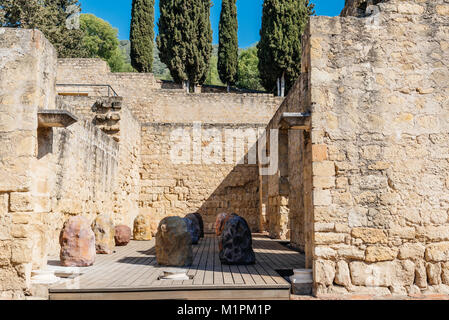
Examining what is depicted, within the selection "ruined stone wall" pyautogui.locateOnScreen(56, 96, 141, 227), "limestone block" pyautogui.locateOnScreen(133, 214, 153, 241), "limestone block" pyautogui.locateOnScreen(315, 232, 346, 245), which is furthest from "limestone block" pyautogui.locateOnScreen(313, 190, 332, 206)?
"limestone block" pyautogui.locateOnScreen(133, 214, 153, 241)

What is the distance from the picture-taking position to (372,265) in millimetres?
4738

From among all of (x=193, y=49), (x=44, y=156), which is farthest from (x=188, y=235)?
(x=193, y=49)

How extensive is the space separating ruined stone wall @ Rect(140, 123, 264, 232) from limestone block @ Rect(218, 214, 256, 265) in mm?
6824

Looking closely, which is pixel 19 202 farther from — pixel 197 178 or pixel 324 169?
pixel 197 178

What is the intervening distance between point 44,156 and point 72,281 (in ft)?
5.20

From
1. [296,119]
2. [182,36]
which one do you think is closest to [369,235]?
[296,119]

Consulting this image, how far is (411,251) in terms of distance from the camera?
15.7 ft

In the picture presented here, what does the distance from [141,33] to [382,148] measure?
23.5m

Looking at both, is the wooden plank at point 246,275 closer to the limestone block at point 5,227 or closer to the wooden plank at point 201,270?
the wooden plank at point 201,270

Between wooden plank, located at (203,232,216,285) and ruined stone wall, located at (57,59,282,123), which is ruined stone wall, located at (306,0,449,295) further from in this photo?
ruined stone wall, located at (57,59,282,123)

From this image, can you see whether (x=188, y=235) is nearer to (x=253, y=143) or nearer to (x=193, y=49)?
Result: (x=253, y=143)

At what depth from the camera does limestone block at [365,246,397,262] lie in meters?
4.73

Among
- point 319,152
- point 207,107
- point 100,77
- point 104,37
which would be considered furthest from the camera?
point 104,37
